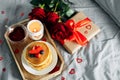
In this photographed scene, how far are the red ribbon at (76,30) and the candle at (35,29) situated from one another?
95mm

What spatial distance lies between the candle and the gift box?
0.32 ft

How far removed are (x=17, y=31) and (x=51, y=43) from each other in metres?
0.13

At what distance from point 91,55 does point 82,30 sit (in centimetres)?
10

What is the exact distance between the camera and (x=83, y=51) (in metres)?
0.77

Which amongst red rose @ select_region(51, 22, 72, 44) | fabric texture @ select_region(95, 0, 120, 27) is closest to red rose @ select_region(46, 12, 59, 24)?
red rose @ select_region(51, 22, 72, 44)

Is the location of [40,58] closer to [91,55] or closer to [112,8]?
[91,55]

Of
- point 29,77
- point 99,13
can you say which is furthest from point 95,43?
point 29,77

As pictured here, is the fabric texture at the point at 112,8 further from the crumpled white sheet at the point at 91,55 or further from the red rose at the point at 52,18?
the red rose at the point at 52,18

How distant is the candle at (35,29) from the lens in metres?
0.75

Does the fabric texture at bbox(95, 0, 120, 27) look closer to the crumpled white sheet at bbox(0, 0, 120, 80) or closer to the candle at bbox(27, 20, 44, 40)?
the crumpled white sheet at bbox(0, 0, 120, 80)

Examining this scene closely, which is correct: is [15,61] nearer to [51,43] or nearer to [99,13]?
[51,43]

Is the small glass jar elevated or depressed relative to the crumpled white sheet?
elevated

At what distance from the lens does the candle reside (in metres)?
0.75

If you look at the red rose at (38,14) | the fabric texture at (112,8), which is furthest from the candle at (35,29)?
the fabric texture at (112,8)
